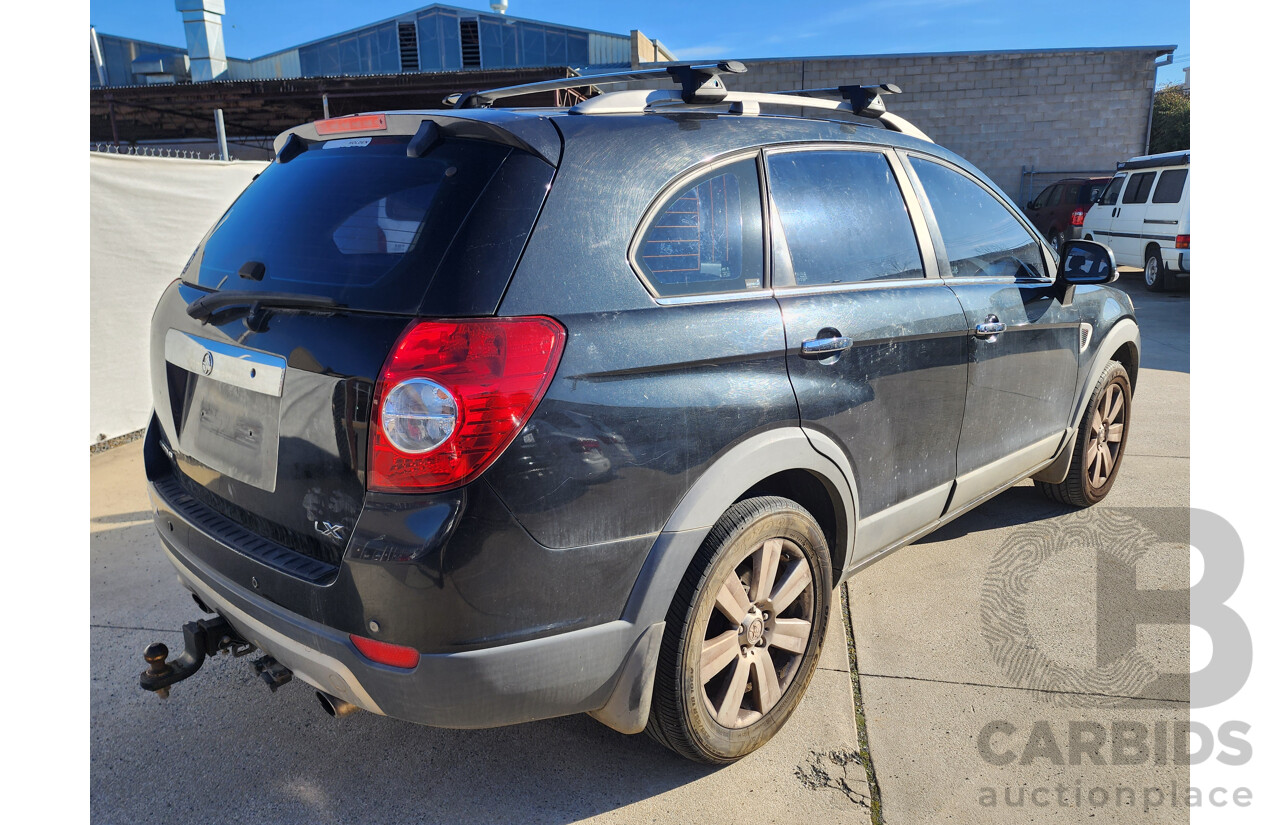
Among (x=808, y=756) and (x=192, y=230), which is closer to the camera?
(x=808, y=756)

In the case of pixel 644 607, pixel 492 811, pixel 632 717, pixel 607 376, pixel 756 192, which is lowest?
pixel 492 811

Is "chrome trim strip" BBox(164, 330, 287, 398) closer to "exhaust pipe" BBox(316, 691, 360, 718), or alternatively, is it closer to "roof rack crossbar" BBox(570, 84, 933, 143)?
"exhaust pipe" BBox(316, 691, 360, 718)

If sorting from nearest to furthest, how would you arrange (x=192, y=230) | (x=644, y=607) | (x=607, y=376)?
(x=607, y=376)
(x=644, y=607)
(x=192, y=230)

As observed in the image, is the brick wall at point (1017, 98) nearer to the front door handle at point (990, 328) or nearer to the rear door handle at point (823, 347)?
the front door handle at point (990, 328)

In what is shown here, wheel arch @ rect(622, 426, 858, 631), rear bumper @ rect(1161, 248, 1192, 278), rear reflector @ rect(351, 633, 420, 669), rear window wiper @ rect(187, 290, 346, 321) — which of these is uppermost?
rear bumper @ rect(1161, 248, 1192, 278)

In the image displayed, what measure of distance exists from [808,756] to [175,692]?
206cm

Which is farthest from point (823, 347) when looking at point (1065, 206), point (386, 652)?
point (1065, 206)

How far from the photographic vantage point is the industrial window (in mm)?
2105

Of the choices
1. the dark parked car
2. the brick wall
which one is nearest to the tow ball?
the dark parked car

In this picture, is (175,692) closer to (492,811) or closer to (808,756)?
(492,811)

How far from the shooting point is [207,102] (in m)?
18.2

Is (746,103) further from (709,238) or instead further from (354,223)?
(354,223)

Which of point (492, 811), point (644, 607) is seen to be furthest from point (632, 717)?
point (492, 811)

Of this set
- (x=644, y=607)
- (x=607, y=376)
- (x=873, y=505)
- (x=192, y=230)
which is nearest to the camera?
(x=607, y=376)
